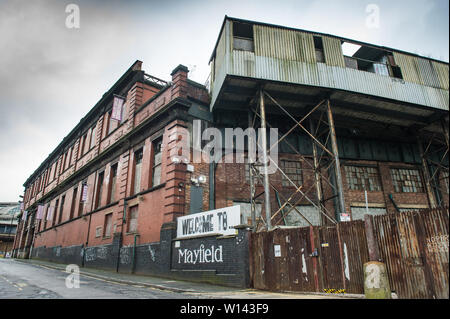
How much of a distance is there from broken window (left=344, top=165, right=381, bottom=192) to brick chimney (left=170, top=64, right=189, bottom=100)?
421 inches

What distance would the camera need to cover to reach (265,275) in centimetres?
912

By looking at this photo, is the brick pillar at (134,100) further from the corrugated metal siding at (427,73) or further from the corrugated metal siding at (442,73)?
the corrugated metal siding at (442,73)

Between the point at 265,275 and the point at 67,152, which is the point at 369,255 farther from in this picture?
the point at 67,152

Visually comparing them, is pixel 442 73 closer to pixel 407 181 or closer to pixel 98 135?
pixel 407 181

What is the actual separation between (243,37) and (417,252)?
1128 centimetres

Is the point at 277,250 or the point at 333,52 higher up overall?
the point at 333,52

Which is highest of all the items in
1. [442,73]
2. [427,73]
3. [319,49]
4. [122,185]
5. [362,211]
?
[319,49]

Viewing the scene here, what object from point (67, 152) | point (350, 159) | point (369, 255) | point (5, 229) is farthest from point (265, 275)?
point (5, 229)

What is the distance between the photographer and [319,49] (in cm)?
1431

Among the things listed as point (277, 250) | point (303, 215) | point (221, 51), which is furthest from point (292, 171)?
point (277, 250)

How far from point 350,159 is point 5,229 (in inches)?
2872
